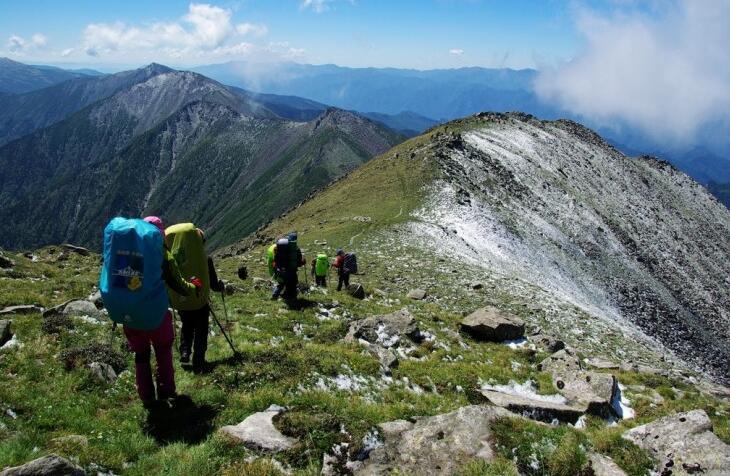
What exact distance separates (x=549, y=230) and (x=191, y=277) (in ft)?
173

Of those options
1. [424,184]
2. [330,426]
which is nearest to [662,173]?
[424,184]

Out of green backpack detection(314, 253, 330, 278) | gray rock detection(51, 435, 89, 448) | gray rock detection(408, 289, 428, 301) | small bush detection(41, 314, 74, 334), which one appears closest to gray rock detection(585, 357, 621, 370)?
gray rock detection(408, 289, 428, 301)

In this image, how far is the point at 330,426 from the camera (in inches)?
339

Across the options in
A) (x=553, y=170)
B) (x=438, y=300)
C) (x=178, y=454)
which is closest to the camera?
(x=178, y=454)

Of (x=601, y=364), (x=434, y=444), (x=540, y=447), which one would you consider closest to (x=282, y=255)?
(x=434, y=444)

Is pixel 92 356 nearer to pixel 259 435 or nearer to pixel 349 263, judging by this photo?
pixel 259 435

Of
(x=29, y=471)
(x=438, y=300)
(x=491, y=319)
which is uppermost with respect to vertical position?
(x=29, y=471)

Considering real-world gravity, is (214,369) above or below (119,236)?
below

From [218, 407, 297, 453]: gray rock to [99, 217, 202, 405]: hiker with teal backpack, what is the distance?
2.12m

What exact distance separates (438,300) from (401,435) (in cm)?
2128

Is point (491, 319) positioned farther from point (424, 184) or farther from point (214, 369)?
point (424, 184)

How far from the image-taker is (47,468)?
6242mm

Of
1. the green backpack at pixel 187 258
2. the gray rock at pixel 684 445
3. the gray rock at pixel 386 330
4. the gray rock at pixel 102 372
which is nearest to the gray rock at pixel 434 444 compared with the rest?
the gray rock at pixel 684 445

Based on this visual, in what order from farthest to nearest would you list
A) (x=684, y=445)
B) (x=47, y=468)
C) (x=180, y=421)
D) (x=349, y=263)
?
(x=349, y=263) < (x=180, y=421) < (x=684, y=445) < (x=47, y=468)
